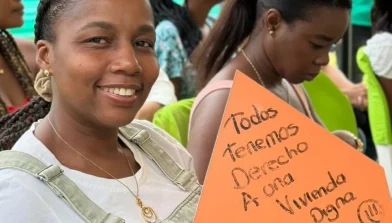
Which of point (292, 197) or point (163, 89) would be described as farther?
point (163, 89)

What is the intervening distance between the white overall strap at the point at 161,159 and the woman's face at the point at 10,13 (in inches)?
29.1

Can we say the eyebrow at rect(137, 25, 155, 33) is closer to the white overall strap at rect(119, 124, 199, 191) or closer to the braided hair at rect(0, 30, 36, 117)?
the white overall strap at rect(119, 124, 199, 191)

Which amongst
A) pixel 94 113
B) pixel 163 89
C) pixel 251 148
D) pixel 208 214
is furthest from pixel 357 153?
pixel 163 89

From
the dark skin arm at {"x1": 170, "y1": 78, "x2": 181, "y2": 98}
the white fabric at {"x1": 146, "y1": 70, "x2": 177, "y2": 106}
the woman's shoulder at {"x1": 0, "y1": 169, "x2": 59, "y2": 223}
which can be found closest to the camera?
the woman's shoulder at {"x1": 0, "y1": 169, "x2": 59, "y2": 223}

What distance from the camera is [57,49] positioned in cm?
109

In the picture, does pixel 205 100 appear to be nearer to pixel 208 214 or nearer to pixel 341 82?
pixel 208 214

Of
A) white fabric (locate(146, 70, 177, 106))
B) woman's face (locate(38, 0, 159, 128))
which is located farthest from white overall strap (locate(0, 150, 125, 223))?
white fabric (locate(146, 70, 177, 106))

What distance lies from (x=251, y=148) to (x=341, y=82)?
2557mm

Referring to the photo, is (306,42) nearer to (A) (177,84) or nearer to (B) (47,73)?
(B) (47,73)

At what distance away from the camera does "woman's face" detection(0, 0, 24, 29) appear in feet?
5.97

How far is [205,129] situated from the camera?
1.64m

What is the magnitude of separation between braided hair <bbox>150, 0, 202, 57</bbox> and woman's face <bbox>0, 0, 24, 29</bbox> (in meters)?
1.02

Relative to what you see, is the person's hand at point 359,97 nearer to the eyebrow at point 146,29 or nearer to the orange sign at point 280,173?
the orange sign at point 280,173

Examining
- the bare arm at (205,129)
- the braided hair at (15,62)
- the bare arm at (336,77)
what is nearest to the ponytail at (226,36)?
the bare arm at (205,129)
